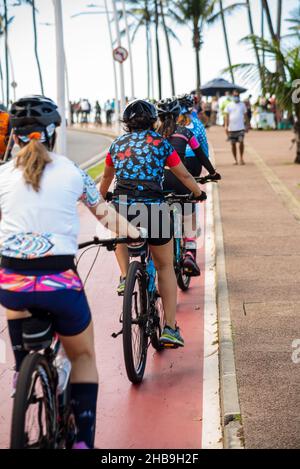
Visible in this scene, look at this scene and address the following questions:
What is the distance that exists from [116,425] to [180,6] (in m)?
64.1

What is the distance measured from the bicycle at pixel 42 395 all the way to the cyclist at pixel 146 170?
209 cm

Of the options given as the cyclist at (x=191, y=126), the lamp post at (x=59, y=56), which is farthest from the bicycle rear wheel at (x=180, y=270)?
the lamp post at (x=59, y=56)

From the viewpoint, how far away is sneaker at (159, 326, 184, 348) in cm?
605

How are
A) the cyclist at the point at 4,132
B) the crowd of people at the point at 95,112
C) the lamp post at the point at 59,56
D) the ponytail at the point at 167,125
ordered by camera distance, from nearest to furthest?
1. the ponytail at the point at 167,125
2. the cyclist at the point at 4,132
3. the lamp post at the point at 59,56
4. the crowd of people at the point at 95,112

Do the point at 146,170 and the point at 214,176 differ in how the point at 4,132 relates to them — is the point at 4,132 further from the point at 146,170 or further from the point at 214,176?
the point at 146,170

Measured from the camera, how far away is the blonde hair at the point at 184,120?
8047mm

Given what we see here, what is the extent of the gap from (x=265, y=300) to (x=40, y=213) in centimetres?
455

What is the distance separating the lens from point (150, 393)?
18.1 feet

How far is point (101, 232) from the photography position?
1140 cm

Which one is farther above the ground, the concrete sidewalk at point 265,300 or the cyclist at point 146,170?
the cyclist at point 146,170

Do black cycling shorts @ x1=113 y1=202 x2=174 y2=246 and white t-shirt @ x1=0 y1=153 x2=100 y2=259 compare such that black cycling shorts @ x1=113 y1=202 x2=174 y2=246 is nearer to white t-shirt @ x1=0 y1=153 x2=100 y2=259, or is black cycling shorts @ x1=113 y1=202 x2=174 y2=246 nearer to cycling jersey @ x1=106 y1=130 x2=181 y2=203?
cycling jersey @ x1=106 y1=130 x2=181 y2=203

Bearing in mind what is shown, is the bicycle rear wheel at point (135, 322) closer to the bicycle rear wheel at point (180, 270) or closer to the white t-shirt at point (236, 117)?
the bicycle rear wheel at point (180, 270)

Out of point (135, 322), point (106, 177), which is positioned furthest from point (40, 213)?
point (106, 177)
